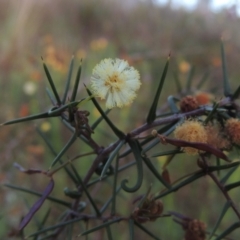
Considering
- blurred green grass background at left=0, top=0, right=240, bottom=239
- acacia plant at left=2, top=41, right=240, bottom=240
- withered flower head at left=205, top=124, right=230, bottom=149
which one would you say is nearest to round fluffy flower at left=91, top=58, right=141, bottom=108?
acacia plant at left=2, top=41, right=240, bottom=240

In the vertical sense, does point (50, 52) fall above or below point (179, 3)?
below

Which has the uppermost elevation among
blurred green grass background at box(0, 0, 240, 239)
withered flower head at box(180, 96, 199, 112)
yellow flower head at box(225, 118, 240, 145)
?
blurred green grass background at box(0, 0, 240, 239)

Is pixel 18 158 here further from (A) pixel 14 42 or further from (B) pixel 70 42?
(B) pixel 70 42

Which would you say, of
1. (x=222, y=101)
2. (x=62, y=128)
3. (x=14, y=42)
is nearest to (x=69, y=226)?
(x=222, y=101)

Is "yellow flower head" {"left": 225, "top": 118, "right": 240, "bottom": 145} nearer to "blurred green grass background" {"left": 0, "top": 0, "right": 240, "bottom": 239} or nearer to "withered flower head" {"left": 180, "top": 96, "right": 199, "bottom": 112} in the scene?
"withered flower head" {"left": 180, "top": 96, "right": 199, "bottom": 112}

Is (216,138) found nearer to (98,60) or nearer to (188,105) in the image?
(188,105)

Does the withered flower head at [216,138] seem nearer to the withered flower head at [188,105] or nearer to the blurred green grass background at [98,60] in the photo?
the withered flower head at [188,105]
